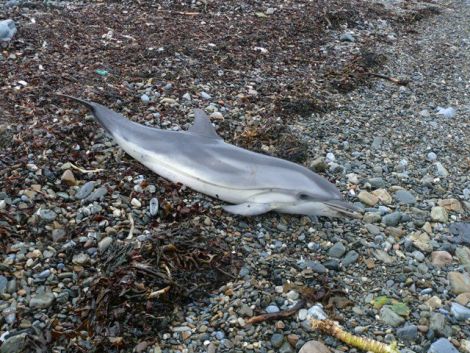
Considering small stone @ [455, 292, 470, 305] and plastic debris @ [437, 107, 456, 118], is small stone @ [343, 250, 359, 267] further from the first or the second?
plastic debris @ [437, 107, 456, 118]

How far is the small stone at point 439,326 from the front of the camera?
3.91 m

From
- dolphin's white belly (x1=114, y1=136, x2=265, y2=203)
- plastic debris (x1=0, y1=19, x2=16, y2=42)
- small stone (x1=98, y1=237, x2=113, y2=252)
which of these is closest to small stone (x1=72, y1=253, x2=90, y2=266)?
small stone (x1=98, y1=237, x2=113, y2=252)

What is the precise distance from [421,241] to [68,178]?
133 inches

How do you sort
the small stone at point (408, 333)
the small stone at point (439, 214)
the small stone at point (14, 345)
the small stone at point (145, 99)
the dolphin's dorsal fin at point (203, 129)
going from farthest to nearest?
the small stone at point (145, 99)
the small stone at point (439, 214)
the dolphin's dorsal fin at point (203, 129)
the small stone at point (408, 333)
the small stone at point (14, 345)

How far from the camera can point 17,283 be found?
12.8ft

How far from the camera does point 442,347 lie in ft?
12.3

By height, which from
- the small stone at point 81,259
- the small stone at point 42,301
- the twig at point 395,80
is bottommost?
the twig at point 395,80

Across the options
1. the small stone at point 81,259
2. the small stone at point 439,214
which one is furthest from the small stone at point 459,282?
the small stone at point 81,259

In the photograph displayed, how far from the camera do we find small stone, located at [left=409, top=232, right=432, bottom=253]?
16.2 ft

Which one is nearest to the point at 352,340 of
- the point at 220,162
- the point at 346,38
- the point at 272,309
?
the point at 272,309

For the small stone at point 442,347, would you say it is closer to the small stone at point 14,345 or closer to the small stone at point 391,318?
the small stone at point 391,318

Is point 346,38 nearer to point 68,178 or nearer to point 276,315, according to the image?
point 68,178

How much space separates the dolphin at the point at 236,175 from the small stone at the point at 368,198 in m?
0.65

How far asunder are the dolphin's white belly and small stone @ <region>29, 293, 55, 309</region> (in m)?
1.71
